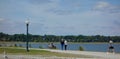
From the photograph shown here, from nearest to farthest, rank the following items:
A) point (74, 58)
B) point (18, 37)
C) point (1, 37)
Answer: point (74, 58)
point (1, 37)
point (18, 37)

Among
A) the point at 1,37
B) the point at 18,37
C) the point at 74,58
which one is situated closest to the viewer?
the point at 74,58

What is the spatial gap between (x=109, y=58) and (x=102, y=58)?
63 cm

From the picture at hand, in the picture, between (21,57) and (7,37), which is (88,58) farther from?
(7,37)

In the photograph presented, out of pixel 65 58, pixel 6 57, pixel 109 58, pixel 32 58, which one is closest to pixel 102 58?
pixel 109 58

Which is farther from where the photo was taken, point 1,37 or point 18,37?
point 18,37

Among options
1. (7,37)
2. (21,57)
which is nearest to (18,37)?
(7,37)

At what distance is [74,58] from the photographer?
107 feet

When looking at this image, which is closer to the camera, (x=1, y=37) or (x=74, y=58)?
(x=74, y=58)

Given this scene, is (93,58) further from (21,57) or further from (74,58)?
(21,57)

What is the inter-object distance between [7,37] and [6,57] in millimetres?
89422

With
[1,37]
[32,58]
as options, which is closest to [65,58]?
[32,58]

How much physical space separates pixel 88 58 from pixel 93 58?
0.54 m

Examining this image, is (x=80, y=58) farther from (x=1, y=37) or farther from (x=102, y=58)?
(x=1, y=37)

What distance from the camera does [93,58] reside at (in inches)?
1299
